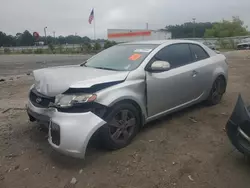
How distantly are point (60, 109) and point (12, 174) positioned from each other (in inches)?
36.7

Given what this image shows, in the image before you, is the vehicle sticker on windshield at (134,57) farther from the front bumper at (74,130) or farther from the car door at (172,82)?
the front bumper at (74,130)

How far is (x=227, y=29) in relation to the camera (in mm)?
71875

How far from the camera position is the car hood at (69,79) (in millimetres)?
3530

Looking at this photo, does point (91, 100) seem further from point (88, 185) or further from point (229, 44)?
point (229, 44)

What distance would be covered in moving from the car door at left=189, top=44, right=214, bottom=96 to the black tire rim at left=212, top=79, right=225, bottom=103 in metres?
0.30

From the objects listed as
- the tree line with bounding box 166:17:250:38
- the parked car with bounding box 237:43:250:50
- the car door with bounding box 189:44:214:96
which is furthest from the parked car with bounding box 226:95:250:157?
the tree line with bounding box 166:17:250:38

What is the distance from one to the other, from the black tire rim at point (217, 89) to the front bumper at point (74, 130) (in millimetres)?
2975

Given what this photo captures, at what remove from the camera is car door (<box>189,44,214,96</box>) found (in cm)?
505

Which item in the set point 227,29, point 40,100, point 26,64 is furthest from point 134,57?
point 227,29

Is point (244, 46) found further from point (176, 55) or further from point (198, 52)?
point (176, 55)

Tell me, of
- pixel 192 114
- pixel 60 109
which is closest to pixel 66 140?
pixel 60 109

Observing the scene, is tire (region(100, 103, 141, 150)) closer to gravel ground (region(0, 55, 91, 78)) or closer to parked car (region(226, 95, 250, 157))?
parked car (region(226, 95, 250, 157))

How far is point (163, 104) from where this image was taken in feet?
14.4

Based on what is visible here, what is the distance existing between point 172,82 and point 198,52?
1.23m
